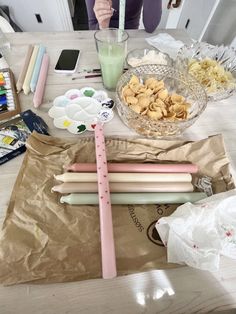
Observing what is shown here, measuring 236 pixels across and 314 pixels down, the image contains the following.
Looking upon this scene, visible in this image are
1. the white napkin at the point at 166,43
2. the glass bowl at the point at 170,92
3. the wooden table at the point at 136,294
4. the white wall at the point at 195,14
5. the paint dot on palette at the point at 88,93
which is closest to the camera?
the wooden table at the point at 136,294

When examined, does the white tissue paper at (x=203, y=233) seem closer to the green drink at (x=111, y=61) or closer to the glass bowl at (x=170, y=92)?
the glass bowl at (x=170, y=92)

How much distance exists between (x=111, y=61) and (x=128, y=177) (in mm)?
274

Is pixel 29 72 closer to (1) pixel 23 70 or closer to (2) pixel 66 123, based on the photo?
(1) pixel 23 70

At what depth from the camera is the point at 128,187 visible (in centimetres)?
36

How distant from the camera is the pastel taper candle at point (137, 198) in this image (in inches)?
13.6

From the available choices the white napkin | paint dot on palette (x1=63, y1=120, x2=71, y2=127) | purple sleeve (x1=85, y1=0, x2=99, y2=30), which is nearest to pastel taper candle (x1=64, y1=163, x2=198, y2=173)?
paint dot on palette (x1=63, y1=120, x2=71, y2=127)

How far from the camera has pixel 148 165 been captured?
15.4 inches

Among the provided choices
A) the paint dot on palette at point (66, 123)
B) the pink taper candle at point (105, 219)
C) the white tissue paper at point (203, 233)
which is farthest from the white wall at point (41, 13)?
the white tissue paper at point (203, 233)

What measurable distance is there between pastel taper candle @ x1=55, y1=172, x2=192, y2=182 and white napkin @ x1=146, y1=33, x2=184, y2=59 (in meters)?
0.38

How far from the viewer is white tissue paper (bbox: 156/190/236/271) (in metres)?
0.30

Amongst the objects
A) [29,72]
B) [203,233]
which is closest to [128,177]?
[203,233]

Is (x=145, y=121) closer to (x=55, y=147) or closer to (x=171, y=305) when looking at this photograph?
(x=55, y=147)

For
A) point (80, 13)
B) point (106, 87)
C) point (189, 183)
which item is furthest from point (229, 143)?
point (80, 13)

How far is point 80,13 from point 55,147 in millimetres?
1783
